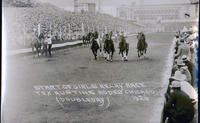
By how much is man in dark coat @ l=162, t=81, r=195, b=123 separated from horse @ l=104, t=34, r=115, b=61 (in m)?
0.95

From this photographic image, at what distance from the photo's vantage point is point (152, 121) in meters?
3.38

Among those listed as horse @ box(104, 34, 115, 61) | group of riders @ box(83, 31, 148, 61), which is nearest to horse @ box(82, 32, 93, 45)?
group of riders @ box(83, 31, 148, 61)

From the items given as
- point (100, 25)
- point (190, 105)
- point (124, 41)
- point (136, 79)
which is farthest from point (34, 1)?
point (190, 105)

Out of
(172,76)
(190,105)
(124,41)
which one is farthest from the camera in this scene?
(124,41)

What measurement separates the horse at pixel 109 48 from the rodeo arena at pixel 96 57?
0.01 meters

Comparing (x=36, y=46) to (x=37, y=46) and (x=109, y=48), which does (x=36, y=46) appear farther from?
(x=109, y=48)

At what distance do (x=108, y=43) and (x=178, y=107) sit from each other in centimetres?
124

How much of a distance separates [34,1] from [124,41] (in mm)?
1270

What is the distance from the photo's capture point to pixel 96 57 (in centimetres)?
378

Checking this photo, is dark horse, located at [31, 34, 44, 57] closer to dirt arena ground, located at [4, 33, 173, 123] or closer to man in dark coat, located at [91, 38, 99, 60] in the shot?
dirt arena ground, located at [4, 33, 173, 123]

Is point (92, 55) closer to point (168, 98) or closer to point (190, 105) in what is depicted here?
point (168, 98)

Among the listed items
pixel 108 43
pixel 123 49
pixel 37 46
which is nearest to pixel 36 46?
pixel 37 46

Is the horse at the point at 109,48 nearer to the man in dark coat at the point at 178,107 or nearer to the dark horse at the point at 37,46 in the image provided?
the dark horse at the point at 37,46
